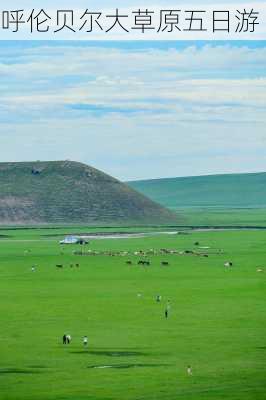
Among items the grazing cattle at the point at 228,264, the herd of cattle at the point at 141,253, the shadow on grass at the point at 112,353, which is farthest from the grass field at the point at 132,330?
the herd of cattle at the point at 141,253

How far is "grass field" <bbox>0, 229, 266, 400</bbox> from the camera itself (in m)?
45.6

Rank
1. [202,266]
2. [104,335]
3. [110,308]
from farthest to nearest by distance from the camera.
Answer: [202,266], [110,308], [104,335]

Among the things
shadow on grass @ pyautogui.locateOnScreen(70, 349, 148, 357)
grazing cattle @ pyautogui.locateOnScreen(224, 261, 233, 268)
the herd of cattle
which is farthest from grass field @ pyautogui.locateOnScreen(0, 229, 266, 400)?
the herd of cattle

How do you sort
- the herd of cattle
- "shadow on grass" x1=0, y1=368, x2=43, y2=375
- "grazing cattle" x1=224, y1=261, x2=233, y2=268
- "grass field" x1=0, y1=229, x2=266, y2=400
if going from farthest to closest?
the herd of cattle → "grazing cattle" x1=224, y1=261, x2=233, y2=268 → "shadow on grass" x1=0, y1=368, x2=43, y2=375 → "grass field" x1=0, y1=229, x2=266, y2=400

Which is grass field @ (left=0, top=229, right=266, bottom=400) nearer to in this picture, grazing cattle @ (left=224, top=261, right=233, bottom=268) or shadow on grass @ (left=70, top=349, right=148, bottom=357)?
shadow on grass @ (left=70, top=349, right=148, bottom=357)

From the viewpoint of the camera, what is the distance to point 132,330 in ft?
199

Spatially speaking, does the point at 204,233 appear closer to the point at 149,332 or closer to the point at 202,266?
the point at 202,266

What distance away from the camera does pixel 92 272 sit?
99.5 meters

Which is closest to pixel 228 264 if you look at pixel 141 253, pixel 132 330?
pixel 141 253

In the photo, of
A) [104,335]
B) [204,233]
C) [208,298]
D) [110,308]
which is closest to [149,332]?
[104,335]

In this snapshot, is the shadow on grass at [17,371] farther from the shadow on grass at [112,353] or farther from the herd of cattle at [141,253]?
the herd of cattle at [141,253]

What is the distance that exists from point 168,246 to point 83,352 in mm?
81529

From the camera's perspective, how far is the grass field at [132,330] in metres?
45.6

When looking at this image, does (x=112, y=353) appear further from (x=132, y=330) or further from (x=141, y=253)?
(x=141, y=253)
